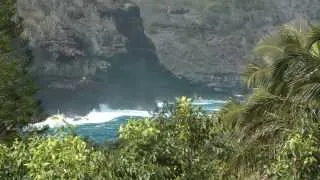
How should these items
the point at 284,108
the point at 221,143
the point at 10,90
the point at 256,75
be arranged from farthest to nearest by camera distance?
the point at 10,90 → the point at 256,75 → the point at 284,108 → the point at 221,143

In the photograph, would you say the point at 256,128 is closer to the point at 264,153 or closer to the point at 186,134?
the point at 264,153

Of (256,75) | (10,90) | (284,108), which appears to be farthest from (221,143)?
(10,90)

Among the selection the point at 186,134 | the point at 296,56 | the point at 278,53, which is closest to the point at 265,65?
the point at 278,53

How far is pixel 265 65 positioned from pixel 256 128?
6662 mm

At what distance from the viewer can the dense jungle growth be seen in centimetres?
1730

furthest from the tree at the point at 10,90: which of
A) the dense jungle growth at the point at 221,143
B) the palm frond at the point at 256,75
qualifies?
the dense jungle growth at the point at 221,143

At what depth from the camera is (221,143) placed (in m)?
20.5

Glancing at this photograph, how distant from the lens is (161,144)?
18156mm

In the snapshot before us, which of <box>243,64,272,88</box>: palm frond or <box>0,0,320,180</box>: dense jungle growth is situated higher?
<box>243,64,272,88</box>: palm frond

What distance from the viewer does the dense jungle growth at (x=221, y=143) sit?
17297mm

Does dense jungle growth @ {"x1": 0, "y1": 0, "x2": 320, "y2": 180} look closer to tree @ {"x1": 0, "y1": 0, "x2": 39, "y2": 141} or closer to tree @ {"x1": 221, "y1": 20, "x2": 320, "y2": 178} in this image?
tree @ {"x1": 221, "y1": 20, "x2": 320, "y2": 178}

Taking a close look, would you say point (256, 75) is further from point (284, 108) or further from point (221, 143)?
point (221, 143)

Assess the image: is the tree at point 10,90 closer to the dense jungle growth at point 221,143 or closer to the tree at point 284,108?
the dense jungle growth at point 221,143

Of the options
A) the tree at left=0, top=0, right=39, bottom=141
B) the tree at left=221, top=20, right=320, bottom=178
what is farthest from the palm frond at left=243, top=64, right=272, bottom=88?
the tree at left=0, top=0, right=39, bottom=141
